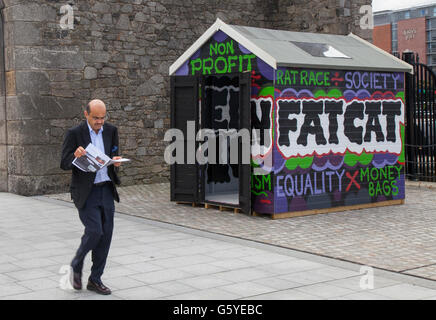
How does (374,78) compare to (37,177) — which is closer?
(374,78)

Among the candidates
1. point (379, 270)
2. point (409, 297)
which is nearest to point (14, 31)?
point (379, 270)

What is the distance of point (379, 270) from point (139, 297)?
2447mm

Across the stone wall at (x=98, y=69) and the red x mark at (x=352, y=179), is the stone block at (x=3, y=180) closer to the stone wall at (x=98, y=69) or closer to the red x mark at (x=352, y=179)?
the stone wall at (x=98, y=69)

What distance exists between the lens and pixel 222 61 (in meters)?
10.6

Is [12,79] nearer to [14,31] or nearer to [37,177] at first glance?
[14,31]

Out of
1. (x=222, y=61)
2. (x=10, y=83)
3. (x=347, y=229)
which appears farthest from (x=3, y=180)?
(x=347, y=229)

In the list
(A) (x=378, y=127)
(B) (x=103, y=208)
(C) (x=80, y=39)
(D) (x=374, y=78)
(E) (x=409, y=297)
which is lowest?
(E) (x=409, y=297)

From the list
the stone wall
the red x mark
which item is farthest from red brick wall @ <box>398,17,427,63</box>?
the red x mark

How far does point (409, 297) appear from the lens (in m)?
5.61

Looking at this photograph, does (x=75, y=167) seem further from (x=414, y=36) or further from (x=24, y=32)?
(x=414, y=36)

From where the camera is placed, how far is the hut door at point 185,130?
11.0m

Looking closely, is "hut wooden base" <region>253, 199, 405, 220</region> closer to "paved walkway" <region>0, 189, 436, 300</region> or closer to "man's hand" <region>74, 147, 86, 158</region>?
"paved walkway" <region>0, 189, 436, 300</region>

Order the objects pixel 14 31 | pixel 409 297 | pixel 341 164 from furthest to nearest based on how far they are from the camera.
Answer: pixel 14 31 < pixel 341 164 < pixel 409 297

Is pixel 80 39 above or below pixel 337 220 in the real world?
above
